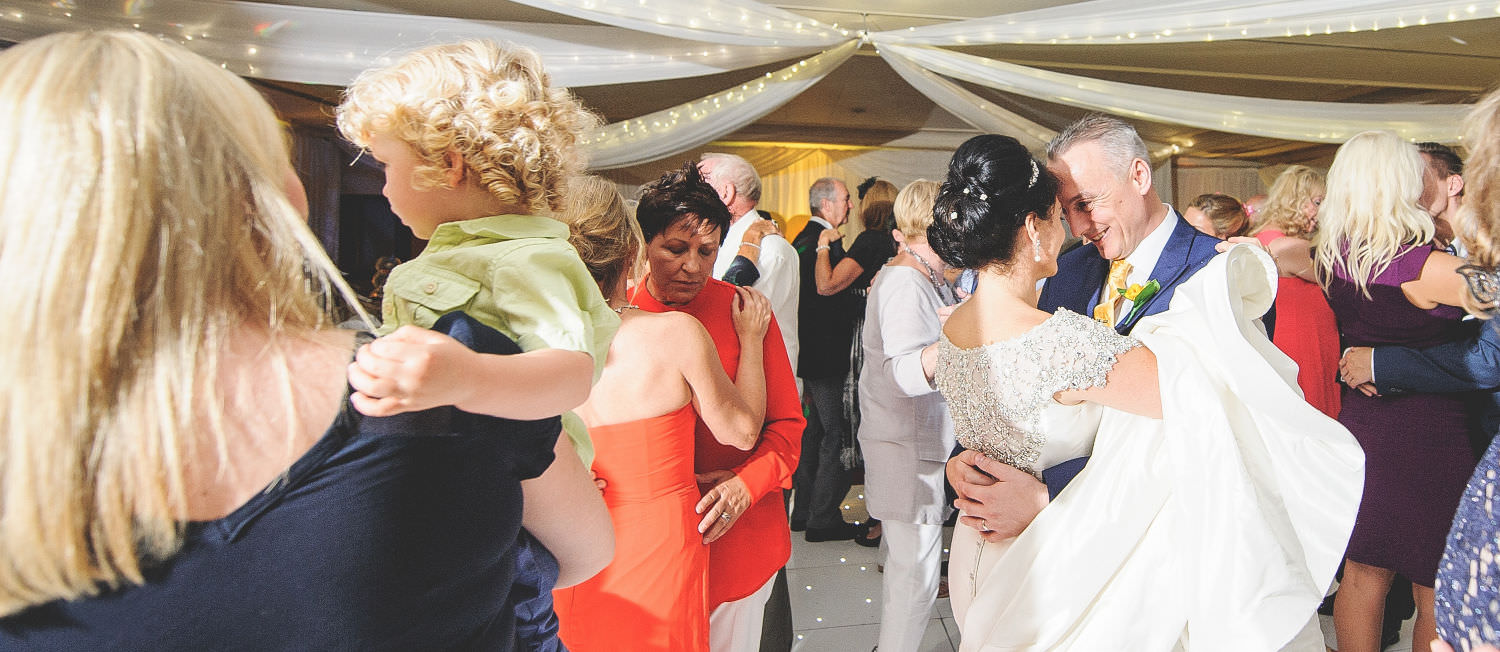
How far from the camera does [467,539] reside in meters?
0.71

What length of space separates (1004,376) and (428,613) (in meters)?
1.19

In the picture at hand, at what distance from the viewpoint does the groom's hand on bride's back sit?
5.38 feet

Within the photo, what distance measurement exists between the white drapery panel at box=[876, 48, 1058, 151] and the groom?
2.12 metres

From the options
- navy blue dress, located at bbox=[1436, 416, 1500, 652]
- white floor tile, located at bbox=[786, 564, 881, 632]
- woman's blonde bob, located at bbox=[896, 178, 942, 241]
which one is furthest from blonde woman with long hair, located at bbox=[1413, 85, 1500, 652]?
white floor tile, located at bbox=[786, 564, 881, 632]

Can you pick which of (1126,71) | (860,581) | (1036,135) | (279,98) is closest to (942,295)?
(860,581)

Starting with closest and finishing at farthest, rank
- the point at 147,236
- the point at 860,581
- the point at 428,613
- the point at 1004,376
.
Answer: the point at 147,236
the point at 428,613
the point at 1004,376
the point at 860,581

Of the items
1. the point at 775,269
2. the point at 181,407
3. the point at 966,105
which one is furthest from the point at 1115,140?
the point at 966,105

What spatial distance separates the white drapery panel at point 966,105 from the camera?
399cm

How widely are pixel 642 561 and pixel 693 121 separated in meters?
2.94

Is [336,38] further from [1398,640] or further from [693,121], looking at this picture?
[1398,640]

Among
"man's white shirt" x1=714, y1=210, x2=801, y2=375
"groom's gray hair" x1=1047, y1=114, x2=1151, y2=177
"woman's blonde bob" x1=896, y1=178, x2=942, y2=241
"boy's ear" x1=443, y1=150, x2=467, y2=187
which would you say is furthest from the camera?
"man's white shirt" x1=714, y1=210, x2=801, y2=375

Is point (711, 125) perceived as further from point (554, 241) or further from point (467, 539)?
point (467, 539)

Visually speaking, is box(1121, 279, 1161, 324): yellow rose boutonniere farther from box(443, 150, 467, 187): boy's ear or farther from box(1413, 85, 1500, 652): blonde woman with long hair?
box(443, 150, 467, 187): boy's ear

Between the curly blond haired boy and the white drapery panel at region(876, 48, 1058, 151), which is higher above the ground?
the white drapery panel at region(876, 48, 1058, 151)
